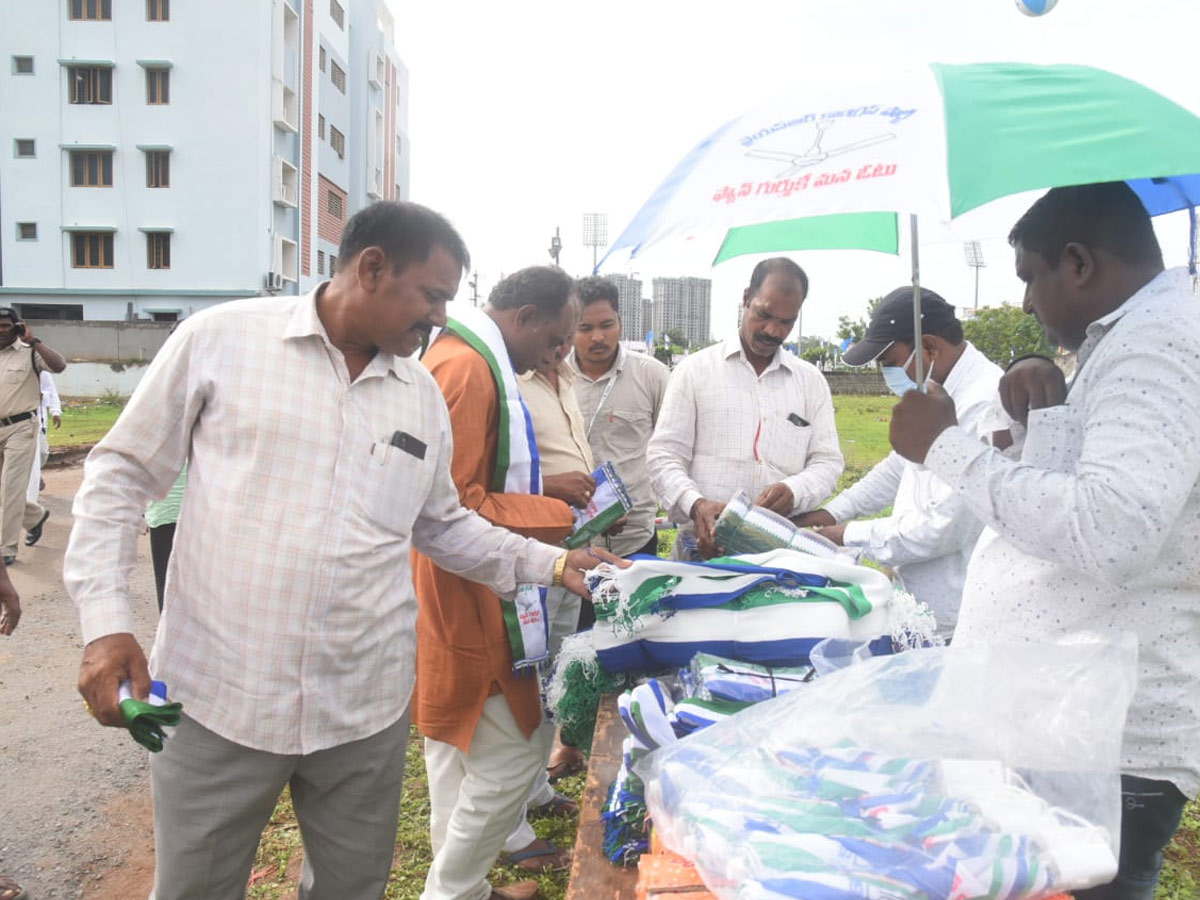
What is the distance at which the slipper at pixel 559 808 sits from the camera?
3656 millimetres

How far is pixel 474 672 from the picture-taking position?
260cm

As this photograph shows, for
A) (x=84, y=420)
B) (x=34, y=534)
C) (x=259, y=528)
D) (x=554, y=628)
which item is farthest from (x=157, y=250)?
(x=259, y=528)

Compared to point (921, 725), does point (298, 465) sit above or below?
above

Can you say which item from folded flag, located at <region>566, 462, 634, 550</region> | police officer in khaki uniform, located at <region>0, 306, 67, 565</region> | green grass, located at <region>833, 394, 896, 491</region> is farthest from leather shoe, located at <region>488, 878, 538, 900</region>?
police officer in khaki uniform, located at <region>0, 306, 67, 565</region>

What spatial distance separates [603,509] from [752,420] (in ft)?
3.49

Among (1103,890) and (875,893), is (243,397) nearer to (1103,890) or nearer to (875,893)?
(875,893)

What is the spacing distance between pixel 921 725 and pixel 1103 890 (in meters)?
0.75

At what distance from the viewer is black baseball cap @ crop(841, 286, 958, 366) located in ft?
9.75

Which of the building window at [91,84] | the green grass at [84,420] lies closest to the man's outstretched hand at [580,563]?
the green grass at [84,420]

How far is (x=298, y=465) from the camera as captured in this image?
6.53 feet

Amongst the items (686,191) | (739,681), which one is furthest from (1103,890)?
(686,191)

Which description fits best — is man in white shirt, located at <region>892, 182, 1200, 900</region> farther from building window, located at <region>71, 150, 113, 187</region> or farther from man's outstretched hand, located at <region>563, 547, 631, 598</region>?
building window, located at <region>71, 150, 113, 187</region>

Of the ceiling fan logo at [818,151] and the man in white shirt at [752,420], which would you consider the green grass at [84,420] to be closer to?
the man in white shirt at [752,420]

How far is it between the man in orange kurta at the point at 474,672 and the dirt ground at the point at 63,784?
1.35 meters
